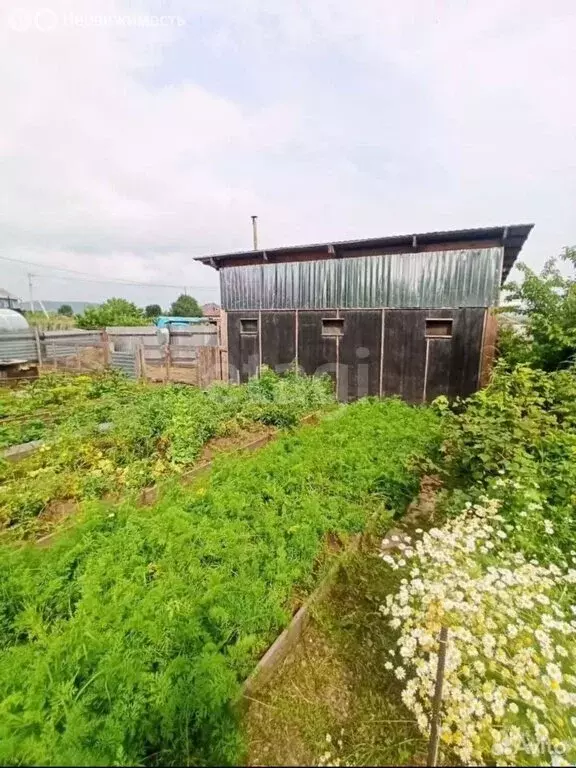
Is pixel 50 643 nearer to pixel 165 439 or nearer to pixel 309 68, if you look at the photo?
pixel 165 439

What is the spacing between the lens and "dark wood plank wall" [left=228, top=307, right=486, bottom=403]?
7539 mm

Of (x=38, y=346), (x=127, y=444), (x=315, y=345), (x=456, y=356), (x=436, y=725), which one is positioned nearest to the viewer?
(x=436, y=725)

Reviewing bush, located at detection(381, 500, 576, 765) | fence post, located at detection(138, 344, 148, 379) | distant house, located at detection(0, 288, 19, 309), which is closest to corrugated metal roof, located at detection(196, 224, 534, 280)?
fence post, located at detection(138, 344, 148, 379)

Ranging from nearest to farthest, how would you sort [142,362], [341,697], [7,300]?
Result: [341,697]
[142,362]
[7,300]

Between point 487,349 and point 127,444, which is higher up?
point 487,349

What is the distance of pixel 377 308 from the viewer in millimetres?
8281

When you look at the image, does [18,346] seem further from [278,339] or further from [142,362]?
[278,339]

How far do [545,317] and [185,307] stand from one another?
5472 centimetres

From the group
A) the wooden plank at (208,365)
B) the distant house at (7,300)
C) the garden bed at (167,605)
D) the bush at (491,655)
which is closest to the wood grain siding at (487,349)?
the garden bed at (167,605)

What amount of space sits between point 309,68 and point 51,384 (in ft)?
30.1

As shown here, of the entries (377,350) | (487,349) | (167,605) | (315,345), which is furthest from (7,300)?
(167,605)

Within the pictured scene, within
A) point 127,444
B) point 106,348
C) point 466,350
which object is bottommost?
point 127,444

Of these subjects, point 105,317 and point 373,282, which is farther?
point 105,317

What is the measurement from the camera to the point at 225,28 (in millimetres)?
2641
